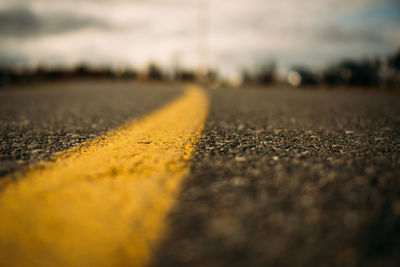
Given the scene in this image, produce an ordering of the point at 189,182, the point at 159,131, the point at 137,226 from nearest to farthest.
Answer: the point at 137,226 < the point at 189,182 < the point at 159,131

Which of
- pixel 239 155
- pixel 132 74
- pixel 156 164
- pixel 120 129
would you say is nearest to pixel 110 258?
pixel 156 164

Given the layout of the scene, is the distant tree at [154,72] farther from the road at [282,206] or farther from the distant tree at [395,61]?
the road at [282,206]

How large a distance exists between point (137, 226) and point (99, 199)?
25 cm

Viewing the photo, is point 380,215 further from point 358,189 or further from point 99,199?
point 99,199

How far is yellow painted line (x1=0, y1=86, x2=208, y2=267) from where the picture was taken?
0.70 metres

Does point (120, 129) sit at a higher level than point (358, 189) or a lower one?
lower

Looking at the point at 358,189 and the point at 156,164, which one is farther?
the point at 156,164

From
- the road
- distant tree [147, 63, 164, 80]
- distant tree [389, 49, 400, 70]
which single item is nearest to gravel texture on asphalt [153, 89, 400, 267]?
the road

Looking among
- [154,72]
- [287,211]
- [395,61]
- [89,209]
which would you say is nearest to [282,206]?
[287,211]

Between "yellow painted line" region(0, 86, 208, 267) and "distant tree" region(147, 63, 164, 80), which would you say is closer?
"yellow painted line" region(0, 86, 208, 267)

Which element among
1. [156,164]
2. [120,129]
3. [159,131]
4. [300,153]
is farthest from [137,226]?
[120,129]

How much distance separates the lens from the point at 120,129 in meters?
2.45

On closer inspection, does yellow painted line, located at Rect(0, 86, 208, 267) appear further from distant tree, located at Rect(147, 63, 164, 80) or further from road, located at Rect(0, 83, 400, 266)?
distant tree, located at Rect(147, 63, 164, 80)

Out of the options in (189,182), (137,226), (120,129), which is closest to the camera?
(137,226)
